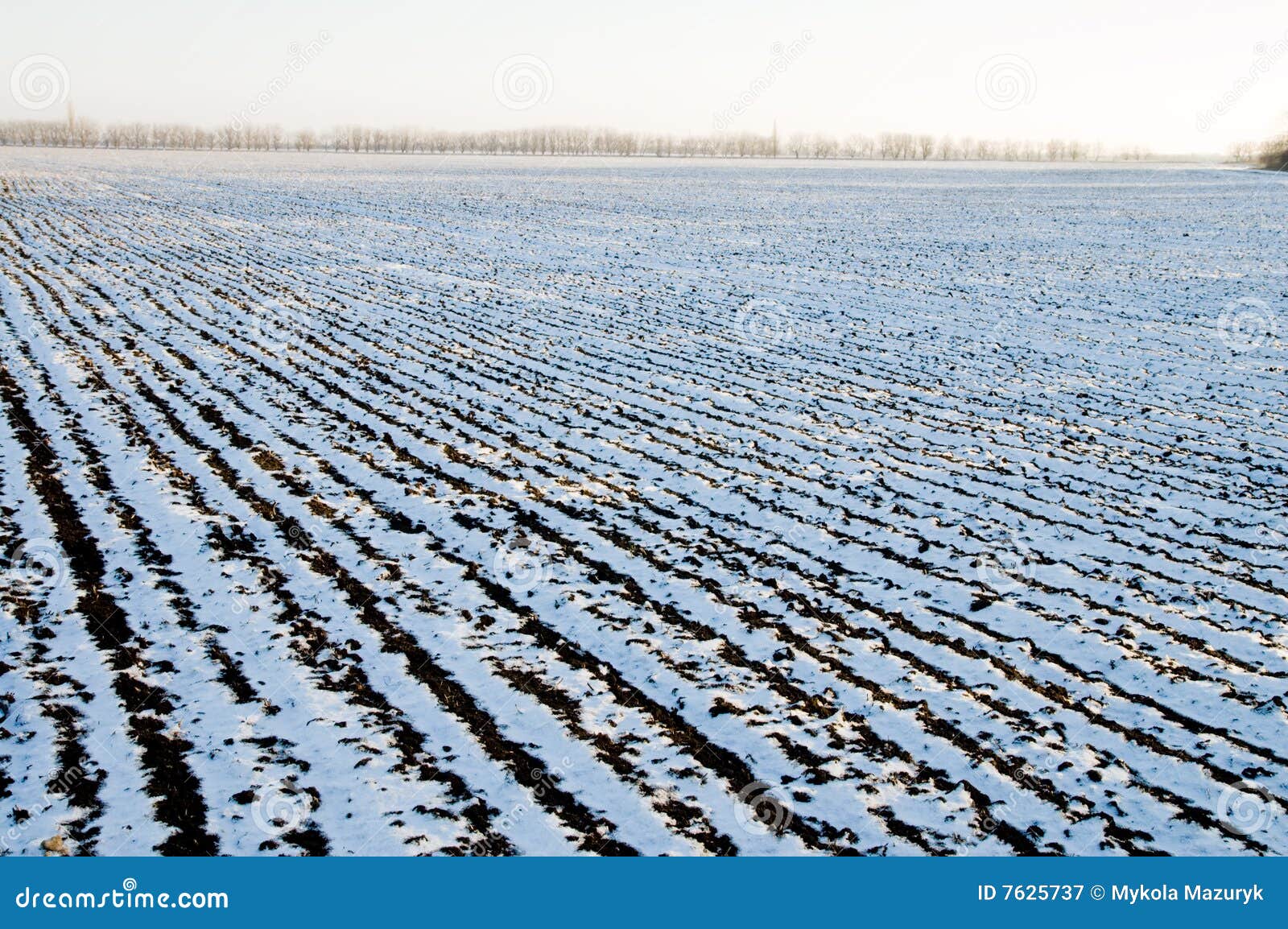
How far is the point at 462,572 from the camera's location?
24.0 ft

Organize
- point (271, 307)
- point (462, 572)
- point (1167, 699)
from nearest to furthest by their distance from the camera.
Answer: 1. point (1167, 699)
2. point (462, 572)
3. point (271, 307)

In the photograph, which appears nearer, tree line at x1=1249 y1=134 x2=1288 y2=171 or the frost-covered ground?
the frost-covered ground

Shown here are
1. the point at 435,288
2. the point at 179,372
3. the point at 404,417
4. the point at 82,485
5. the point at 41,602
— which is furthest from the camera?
the point at 435,288

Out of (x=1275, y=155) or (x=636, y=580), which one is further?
(x=1275, y=155)

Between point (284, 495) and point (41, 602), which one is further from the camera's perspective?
point (284, 495)

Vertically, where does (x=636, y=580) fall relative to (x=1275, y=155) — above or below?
below

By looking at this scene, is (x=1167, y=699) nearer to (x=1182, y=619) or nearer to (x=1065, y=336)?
(x=1182, y=619)

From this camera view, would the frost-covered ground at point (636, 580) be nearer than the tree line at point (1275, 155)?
Yes

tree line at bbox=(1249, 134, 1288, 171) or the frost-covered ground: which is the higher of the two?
tree line at bbox=(1249, 134, 1288, 171)

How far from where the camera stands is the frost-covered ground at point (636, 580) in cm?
487

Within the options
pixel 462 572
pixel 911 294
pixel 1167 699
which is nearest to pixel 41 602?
pixel 462 572

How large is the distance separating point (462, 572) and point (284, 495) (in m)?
2.43

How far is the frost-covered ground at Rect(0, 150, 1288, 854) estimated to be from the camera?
487 centimetres

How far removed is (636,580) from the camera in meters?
7.27
